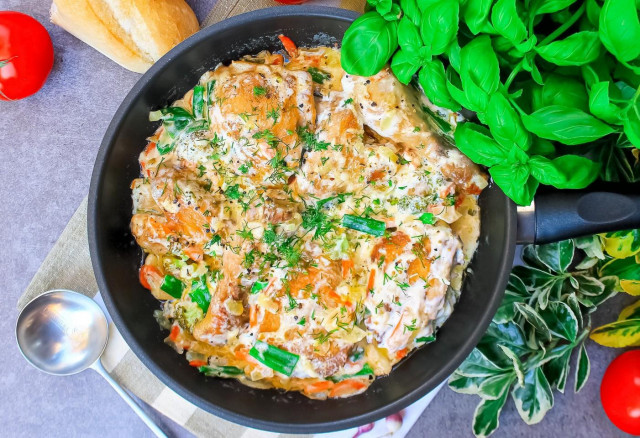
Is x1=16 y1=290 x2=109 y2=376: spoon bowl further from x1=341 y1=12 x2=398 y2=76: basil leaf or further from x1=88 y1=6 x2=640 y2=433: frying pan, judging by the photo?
x1=341 y1=12 x2=398 y2=76: basil leaf

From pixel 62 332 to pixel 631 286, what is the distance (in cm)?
288

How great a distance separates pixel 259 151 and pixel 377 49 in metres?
0.65

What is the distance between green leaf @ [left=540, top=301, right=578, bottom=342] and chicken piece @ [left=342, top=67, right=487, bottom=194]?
0.85 metres

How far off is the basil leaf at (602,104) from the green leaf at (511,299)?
1.43 meters

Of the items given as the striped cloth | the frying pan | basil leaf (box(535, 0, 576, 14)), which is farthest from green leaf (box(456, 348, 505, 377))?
basil leaf (box(535, 0, 576, 14))

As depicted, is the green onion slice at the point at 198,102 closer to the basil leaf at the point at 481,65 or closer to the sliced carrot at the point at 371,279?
the sliced carrot at the point at 371,279

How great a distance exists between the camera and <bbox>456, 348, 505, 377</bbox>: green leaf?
289cm

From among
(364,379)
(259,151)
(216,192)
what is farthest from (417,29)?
(364,379)

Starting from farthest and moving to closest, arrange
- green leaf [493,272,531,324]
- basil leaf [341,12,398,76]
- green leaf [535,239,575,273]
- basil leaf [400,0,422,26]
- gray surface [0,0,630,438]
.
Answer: gray surface [0,0,630,438] → green leaf [493,272,531,324] → green leaf [535,239,575,273] → basil leaf [341,12,398,76] → basil leaf [400,0,422,26]

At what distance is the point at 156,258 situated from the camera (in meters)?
2.63

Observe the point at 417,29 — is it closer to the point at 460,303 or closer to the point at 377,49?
the point at 377,49

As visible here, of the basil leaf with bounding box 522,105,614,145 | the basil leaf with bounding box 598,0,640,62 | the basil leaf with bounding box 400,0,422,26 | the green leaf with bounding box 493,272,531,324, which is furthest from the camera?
the green leaf with bounding box 493,272,531,324

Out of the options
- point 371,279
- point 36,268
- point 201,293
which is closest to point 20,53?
point 36,268

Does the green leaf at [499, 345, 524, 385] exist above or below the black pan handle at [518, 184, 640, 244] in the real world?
below
